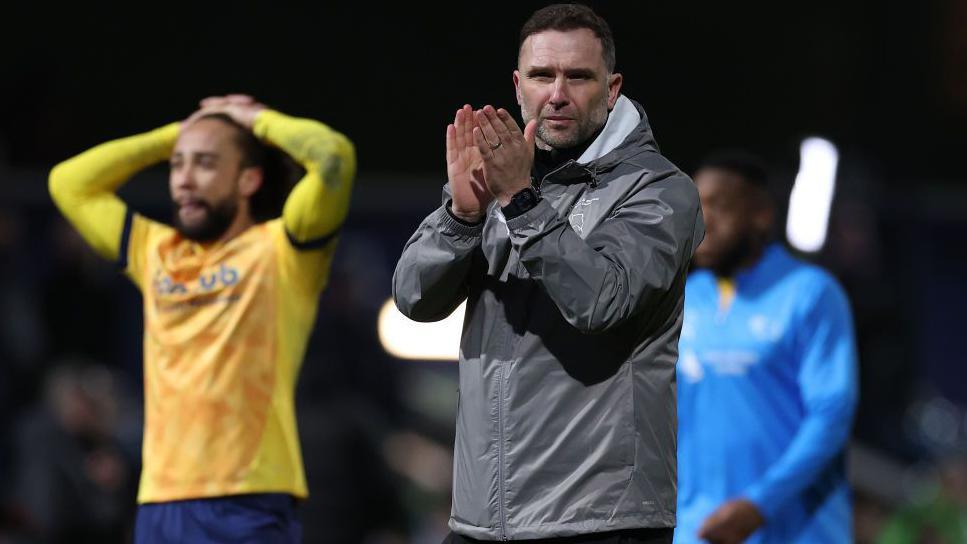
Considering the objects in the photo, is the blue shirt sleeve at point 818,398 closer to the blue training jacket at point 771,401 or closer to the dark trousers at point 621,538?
the blue training jacket at point 771,401

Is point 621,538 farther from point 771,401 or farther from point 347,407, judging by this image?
point 347,407

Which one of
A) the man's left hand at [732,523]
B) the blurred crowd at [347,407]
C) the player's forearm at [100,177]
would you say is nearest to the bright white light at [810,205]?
the blurred crowd at [347,407]

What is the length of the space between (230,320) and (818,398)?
2087 mm

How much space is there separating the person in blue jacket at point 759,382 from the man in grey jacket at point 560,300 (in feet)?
6.32

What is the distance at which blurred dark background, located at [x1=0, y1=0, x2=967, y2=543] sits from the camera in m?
9.89

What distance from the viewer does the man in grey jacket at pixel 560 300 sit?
394cm

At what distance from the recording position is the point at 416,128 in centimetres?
1223

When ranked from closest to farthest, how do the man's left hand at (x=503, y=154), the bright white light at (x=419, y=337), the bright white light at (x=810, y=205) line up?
the man's left hand at (x=503, y=154), the bright white light at (x=810, y=205), the bright white light at (x=419, y=337)

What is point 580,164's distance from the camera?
4.22 m

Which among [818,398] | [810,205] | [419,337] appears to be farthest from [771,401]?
[419,337]

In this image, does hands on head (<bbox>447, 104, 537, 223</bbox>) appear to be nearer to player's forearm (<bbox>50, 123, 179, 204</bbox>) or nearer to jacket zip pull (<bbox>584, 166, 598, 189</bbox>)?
jacket zip pull (<bbox>584, 166, 598, 189</bbox>)

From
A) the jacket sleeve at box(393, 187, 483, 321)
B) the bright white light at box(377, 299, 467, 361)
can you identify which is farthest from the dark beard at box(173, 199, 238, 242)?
the bright white light at box(377, 299, 467, 361)

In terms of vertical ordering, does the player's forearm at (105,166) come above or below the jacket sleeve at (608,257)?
below

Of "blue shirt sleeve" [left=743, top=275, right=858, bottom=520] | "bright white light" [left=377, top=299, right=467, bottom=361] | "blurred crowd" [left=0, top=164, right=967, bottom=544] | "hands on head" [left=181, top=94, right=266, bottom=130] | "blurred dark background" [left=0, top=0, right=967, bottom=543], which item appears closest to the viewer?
"hands on head" [left=181, top=94, right=266, bottom=130]
